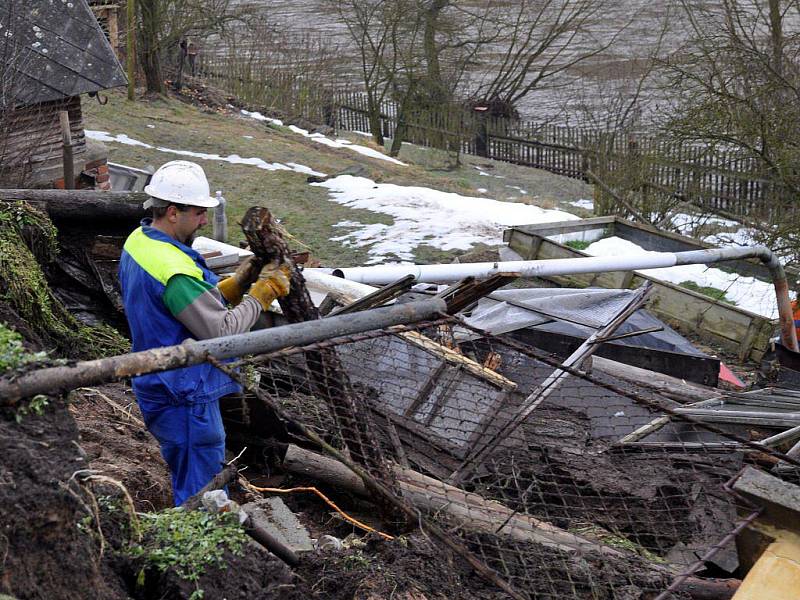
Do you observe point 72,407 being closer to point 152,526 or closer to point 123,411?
point 123,411

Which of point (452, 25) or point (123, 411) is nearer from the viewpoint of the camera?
point (123, 411)

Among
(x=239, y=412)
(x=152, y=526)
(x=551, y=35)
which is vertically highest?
(x=551, y=35)

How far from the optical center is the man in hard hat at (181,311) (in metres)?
3.29

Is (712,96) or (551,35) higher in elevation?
(551,35)

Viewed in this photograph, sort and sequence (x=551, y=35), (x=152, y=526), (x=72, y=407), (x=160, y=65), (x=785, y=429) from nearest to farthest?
(x=152, y=526)
(x=72, y=407)
(x=785, y=429)
(x=160, y=65)
(x=551, y=35)

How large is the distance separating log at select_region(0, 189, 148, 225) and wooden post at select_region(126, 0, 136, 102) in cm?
1406

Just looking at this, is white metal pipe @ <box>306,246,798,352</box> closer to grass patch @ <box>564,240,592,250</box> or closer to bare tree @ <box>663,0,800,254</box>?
bare tree @ <box>663,0,800,254</box>

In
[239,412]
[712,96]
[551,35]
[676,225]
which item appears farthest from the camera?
[551,35]

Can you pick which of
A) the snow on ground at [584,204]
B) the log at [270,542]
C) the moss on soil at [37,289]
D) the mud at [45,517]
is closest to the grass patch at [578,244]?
the snow on ground at [584,204]

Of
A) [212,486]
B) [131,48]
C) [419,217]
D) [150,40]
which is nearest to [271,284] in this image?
[212,486]

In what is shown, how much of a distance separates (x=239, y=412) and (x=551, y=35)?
19.2m

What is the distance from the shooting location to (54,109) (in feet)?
31.2

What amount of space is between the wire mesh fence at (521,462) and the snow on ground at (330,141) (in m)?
13.4

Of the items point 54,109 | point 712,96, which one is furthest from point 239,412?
point 712,96
